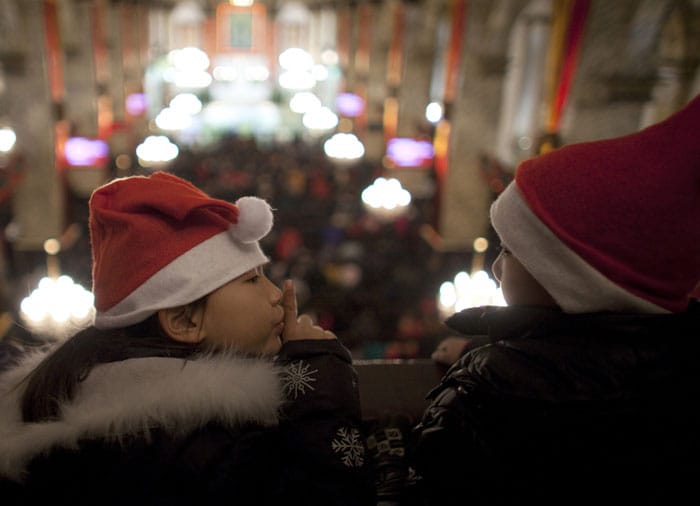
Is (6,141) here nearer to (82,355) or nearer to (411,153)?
(411,153)

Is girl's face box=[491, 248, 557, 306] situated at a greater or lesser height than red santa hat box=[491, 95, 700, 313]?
lesser

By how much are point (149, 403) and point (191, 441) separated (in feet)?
0.43

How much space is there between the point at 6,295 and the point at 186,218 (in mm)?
9182

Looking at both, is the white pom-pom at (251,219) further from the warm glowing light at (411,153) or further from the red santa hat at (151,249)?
the warm glowing light at (411,153)

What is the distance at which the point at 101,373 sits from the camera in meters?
1.47

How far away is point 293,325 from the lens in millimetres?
1727

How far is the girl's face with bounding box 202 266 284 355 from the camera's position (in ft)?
5.46

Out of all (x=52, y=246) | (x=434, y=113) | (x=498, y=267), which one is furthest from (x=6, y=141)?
(x=498, y=267)

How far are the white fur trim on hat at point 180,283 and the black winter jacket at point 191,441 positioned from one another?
6.5 inches

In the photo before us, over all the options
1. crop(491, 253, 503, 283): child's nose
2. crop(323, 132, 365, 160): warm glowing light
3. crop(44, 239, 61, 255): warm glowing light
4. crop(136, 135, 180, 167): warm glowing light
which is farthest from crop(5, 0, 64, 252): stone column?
crop(491, 253, 503, 283): child's nose

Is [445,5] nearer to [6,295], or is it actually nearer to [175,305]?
[6,295]

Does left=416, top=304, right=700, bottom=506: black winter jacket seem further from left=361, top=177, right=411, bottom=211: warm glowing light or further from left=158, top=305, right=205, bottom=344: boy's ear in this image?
left=361, top=177, right=411, bottom=211: warm glowing light

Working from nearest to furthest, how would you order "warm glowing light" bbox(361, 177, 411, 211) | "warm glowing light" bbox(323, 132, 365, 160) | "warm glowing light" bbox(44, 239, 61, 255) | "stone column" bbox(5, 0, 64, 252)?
"stone column" bbox(5, 0, 64, 252) < "warm glowing light" bbox(361, 177, 411, 211) < "warm glowing light" bbox(44, 239, 61, 255) < "warm glowing light" bbox(323, 132, 365, 160)

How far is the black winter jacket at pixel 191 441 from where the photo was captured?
1.33 meters
